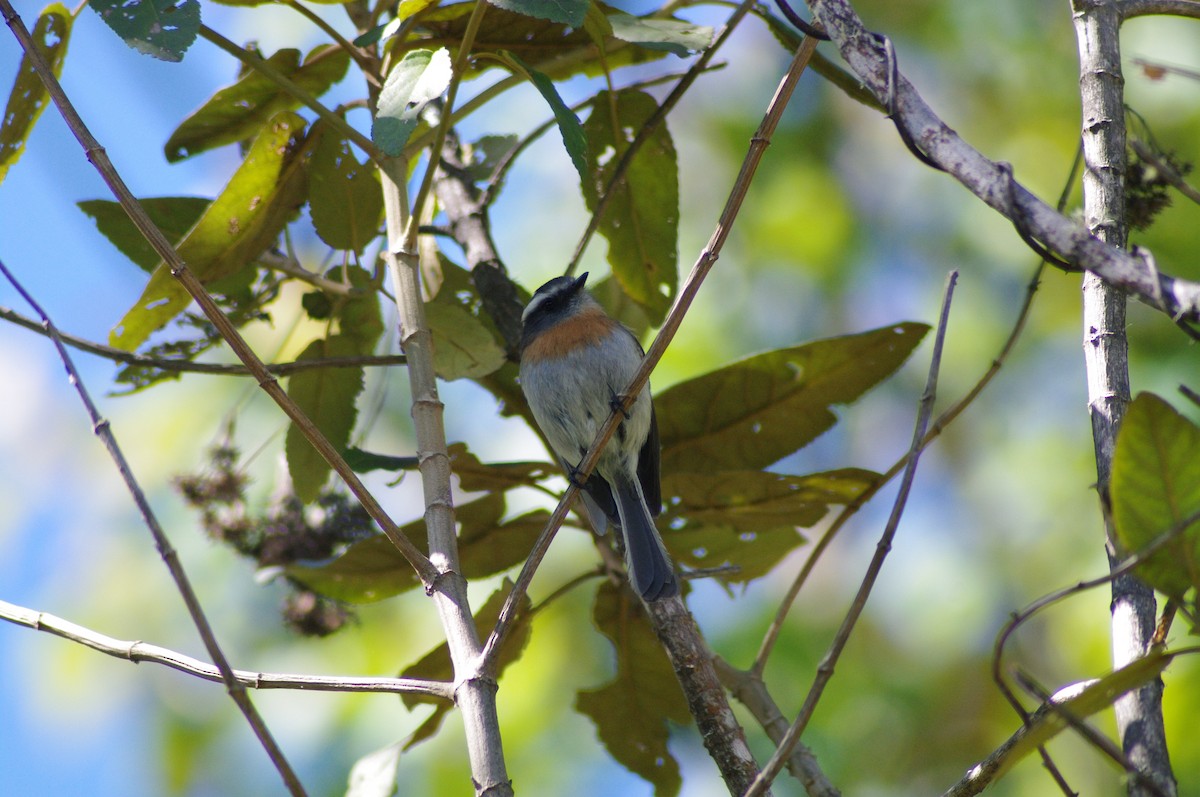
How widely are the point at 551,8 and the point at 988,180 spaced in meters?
1.01

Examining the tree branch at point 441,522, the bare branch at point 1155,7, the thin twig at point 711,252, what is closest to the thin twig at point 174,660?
the tree branch at point 441,522

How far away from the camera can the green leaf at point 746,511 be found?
2754 mm

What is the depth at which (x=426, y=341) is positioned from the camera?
7.01 feet

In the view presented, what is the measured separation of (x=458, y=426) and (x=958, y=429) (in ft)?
11.3

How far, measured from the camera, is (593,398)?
3.53 meters

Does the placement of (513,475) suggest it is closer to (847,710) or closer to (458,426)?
(458,426)

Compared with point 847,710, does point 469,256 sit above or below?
above

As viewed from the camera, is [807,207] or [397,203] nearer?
[397,203]

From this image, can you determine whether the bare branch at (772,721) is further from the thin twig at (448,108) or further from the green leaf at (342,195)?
the green leaf at (342,195)

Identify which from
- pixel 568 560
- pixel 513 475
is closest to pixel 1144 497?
pixel 513 475

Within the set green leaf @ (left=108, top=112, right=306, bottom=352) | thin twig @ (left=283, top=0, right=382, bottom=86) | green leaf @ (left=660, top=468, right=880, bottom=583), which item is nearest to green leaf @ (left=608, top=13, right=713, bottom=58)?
thin twig @ (left=283, top=0, right=382, bottom=86)

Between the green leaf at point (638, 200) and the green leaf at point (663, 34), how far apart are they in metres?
0.49

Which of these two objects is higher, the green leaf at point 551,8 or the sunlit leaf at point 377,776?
the green leaf at point 551,8

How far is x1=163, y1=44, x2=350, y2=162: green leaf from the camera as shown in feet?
9.07
